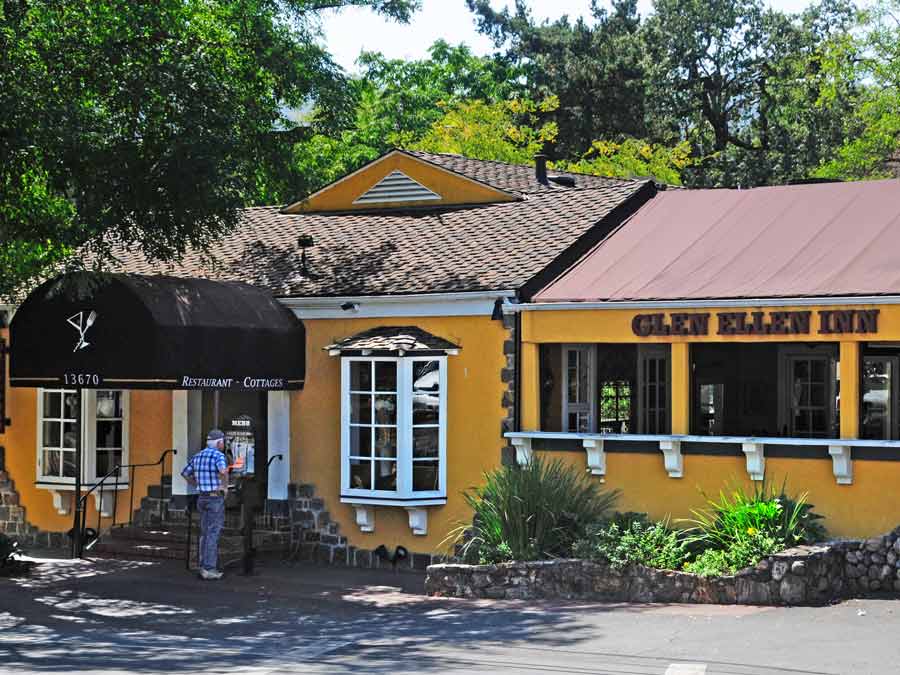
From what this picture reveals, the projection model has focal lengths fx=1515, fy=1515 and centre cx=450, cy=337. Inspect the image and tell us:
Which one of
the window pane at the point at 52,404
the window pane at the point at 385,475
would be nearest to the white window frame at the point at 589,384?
the window pane at the point at 385,475

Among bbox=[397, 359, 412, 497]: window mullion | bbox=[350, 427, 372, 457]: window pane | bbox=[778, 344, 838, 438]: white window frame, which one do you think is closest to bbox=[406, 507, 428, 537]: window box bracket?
bbox=[397, 359, 412, 497]: window mullion

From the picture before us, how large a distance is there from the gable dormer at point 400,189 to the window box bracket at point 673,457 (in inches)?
233

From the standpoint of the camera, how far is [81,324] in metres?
18.5

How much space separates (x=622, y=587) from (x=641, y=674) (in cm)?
415

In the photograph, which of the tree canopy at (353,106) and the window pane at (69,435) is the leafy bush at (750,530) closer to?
the tree canopy at (353,106)

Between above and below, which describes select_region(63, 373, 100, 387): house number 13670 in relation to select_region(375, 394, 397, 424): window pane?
above

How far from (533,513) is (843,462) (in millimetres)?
3403

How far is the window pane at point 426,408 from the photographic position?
1908 cm

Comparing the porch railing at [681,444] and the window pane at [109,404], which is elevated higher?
the window pane at [109,404]

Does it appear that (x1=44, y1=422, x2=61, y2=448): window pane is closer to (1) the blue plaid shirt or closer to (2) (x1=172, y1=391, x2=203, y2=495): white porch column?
(2) (x1=172, y1=391, x2=203, y2=495): white porch column

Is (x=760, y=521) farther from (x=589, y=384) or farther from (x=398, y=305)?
(x=398, y=305)

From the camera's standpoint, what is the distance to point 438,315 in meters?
19.1

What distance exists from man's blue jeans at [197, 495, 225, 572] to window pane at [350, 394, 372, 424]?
2.28 metres

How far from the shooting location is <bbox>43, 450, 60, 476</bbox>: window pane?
21.8m
